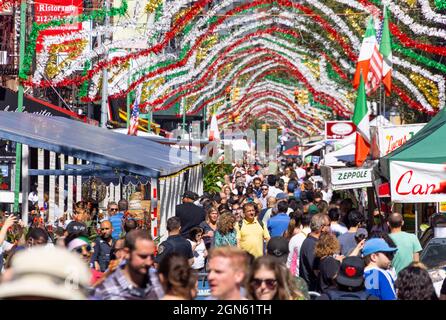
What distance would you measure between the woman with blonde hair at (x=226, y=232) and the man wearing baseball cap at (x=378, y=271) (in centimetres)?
458

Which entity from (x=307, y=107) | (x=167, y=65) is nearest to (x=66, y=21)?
(x=167, y=65)

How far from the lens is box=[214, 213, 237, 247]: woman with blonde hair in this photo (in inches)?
551

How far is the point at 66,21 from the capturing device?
25625 millimetres

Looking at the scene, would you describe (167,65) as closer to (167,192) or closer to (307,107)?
(167,192)

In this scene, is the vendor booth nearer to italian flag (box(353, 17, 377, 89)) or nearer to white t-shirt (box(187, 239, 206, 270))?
white t-shirt (box(187, 239, 206, 270))

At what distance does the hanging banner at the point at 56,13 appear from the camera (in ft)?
89.8

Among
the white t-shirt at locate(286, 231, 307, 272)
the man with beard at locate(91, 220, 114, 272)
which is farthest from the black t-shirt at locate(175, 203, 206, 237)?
the white t-shirt at locate(286, 231, 307, 272)

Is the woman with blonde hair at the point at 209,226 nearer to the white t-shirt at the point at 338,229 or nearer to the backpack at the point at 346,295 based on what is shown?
the white t-shirt at the point at 338,229

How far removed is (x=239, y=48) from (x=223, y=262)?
29053 mm

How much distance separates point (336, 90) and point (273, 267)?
3500 centimetres

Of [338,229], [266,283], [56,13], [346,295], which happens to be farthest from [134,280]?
[56,13]

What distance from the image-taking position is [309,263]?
11.4 meters

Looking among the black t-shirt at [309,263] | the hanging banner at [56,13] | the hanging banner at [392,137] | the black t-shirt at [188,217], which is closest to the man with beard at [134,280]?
the black t-shirt at [309,263]

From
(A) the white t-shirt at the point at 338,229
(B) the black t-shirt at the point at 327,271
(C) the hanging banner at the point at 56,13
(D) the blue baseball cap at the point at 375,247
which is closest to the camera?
(D) the blue baseball cap at the point at 375,247
